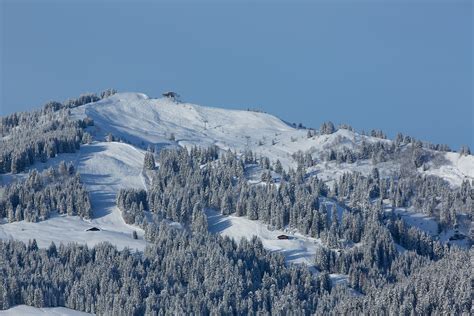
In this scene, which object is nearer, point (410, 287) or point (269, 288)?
point (410, 287)

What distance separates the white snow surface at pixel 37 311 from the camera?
17638cm

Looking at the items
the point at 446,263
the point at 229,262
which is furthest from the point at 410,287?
the point at 229,262

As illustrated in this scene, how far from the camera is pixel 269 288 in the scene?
19488cm

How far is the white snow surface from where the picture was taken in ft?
579

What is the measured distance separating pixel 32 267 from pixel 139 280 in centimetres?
1705

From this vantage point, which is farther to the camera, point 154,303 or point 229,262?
point 229,262

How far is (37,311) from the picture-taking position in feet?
582

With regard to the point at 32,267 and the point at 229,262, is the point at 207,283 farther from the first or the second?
the point at 32,267

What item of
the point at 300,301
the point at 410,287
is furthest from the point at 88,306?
the point at 410,287

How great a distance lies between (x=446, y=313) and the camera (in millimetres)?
172375

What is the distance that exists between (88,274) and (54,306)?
11.4m

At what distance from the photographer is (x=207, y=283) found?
7525 inches

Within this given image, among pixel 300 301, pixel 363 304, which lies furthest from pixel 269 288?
pixel 363 304

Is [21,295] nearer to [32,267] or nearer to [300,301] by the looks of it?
[32,267]
